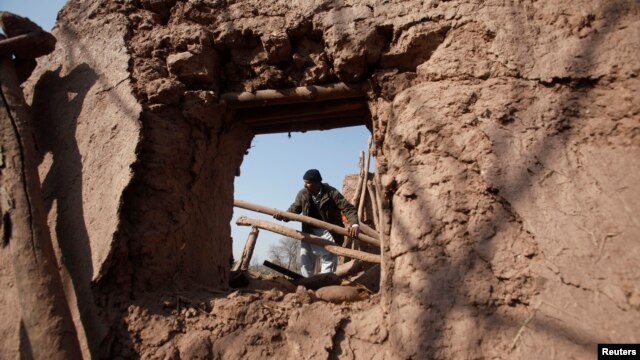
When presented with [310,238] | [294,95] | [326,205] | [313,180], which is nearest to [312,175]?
[313,180]

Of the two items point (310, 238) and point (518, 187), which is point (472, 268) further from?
point (310, 238)

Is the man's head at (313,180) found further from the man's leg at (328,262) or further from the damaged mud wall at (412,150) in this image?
the damaged mud wall at (412,150)

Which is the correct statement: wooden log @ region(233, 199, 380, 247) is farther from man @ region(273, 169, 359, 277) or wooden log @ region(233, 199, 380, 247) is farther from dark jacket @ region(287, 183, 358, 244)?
dark jacket @ region(287, 183, 358, 244)

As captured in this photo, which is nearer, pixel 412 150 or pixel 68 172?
pixel 412 150

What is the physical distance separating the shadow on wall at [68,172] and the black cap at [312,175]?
2.43 meters

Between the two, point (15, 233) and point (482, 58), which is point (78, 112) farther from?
point (482, 58)

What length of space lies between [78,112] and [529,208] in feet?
7.76

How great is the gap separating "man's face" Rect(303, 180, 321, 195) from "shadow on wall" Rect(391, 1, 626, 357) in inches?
109

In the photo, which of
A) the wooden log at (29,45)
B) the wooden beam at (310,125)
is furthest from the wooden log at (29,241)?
the wooden beam at (310,125)

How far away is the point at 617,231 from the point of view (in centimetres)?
144

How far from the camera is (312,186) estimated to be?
450 cm

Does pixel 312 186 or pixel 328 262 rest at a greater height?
pixel 312 186

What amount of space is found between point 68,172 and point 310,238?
7.92 ft

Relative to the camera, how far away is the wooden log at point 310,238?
363 centimetres
